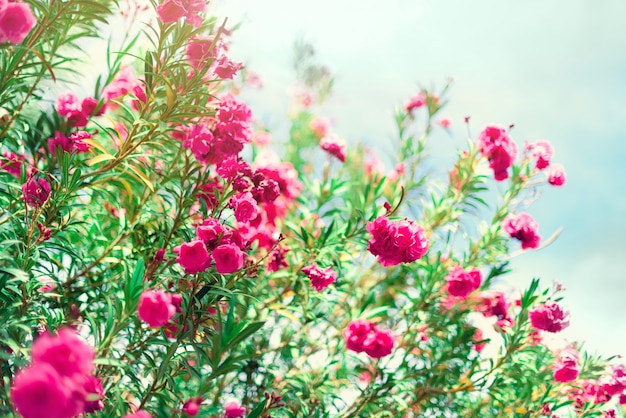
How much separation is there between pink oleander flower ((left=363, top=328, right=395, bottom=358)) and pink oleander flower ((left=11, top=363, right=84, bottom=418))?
5.65 ft

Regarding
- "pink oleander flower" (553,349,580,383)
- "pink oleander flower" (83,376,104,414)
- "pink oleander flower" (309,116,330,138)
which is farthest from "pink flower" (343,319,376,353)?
"pink oleander flower" (309,116,330,138)

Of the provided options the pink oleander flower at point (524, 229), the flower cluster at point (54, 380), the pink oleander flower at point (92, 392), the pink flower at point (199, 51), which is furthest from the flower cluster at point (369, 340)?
the flower cluster at point (54, 380)

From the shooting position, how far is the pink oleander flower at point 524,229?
3035 mm

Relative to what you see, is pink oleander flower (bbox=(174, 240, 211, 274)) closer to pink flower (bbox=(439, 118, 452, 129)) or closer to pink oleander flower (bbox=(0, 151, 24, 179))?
pink oleander flower (bbox=(0, 151, 24, 179))

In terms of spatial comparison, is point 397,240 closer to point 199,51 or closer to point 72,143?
point 199,51

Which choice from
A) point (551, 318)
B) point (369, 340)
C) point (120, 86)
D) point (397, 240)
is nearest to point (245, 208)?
point (397, 240)

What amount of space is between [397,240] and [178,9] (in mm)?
1080

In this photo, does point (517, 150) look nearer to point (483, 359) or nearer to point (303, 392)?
point (483, 359)

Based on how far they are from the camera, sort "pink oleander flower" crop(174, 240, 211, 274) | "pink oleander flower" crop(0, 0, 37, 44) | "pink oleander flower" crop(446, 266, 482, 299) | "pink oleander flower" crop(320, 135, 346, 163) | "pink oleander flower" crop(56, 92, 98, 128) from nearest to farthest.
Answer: "pink oleander flower" crop(0, 0, 37, 44) → "pink oleander flower" crop(174, 240, 211, 274) → "pink oleander flower" crop(56, 92, 98, 128) → "pink oleander flower" crop(446, 266, 482, 299) → "pink oleander flower" crop(320, 135, 346, 163)

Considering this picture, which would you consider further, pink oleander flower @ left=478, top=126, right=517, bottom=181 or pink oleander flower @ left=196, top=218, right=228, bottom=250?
pink oleander flower @ left=478, top=126, right=517, bottom=181

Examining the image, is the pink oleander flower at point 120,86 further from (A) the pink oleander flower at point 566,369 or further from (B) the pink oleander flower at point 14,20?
(A) the pink oleander flower at point 566,369

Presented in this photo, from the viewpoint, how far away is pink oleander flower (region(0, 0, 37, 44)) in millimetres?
1394

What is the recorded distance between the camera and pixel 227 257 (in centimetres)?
165

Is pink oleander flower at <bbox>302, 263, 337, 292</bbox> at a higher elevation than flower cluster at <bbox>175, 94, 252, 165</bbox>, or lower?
lower
